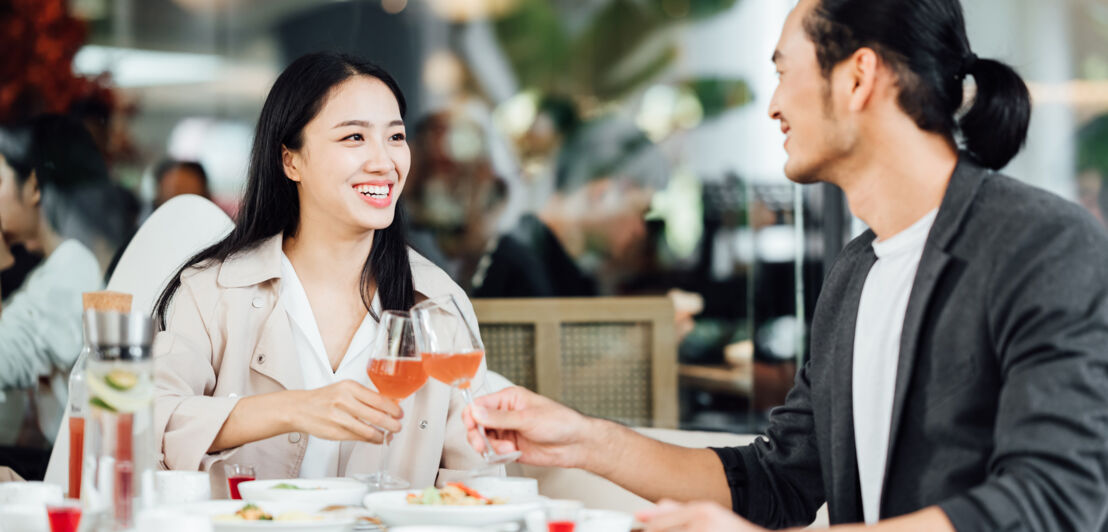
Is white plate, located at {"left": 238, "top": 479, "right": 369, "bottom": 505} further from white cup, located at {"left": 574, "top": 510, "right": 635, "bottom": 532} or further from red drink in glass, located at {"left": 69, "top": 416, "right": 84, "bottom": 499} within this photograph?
white cup, located at {"left": 574, "top": 510, "right": 635, "bottom": 532}

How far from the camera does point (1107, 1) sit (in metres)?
4.27

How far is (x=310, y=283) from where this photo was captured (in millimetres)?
2562

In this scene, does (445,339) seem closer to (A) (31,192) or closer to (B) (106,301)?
(B) (106,301)

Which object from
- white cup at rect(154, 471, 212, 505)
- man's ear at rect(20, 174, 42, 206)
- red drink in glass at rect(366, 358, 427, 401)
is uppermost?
man's ear at rect(20, 174, 42, 206)

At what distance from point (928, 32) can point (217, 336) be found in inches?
59.5

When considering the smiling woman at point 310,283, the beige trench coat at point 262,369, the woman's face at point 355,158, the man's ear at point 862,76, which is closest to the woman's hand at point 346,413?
the smiling woman at point 310,283

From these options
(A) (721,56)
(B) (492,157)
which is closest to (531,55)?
(B) (492,157)

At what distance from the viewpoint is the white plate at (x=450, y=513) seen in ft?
5.04

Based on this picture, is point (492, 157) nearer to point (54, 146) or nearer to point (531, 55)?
point (531, 55)

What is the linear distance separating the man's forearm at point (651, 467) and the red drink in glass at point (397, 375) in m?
0.30

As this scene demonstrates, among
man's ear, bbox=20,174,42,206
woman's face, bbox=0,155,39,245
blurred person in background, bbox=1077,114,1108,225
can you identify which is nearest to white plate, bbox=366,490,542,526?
blurred person in background, bbox=1077,114,1108,225

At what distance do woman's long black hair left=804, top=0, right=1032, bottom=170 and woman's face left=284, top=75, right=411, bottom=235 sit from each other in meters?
1.18

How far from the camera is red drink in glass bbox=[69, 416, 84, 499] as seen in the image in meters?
1.74

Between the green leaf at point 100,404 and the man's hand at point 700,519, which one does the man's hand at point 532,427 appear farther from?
the green leaf at point 100,404
